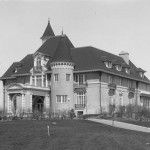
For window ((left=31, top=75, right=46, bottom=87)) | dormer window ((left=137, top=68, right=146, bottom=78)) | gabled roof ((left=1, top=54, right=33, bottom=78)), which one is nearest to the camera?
window ((left=31, top=75, right=46, bottom=87))

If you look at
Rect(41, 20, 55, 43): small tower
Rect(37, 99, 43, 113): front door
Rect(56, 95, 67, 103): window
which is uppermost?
Rect(41, 20, 55, 43): small tower

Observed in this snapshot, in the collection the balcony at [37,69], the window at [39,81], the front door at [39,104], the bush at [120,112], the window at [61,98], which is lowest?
the bush at [120,112]

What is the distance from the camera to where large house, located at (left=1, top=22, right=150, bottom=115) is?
52500 millimetres

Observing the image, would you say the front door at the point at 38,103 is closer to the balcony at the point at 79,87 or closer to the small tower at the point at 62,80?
the small tower at the point at 62,80

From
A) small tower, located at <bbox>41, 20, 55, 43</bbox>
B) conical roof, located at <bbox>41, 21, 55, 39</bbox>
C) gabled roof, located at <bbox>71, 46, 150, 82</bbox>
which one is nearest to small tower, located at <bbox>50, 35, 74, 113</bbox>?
gabled roof, located at <bbox>71, 46, 150, 82</bbox>

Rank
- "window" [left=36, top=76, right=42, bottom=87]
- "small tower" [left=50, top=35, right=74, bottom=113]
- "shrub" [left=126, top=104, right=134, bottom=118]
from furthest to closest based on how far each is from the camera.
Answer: "window" [left=36, top=76, right=42, bottom=87], "small tower" [left=50, top=35, right=74, bottom=113], "shrub" [left=126, top=104, right=134, bottom=118]

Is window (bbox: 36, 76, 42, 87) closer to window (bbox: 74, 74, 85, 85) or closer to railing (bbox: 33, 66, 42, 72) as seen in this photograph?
railing (bbox: 33, 66, 42, 72)

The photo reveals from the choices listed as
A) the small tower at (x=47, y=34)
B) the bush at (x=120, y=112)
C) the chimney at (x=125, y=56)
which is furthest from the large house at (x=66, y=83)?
the chimney at (x=125, y=56)

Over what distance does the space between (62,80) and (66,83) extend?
73cm

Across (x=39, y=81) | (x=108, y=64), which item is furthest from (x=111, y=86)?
(x=39, y=81)

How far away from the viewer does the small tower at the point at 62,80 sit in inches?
2073

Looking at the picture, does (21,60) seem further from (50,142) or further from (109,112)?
(50,142)

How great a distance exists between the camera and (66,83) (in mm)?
53312

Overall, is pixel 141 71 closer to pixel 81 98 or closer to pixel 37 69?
pixel 81 98
